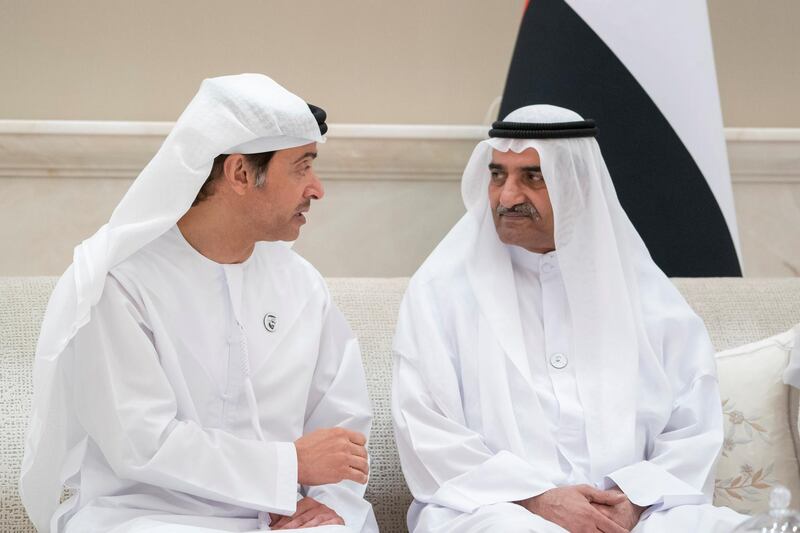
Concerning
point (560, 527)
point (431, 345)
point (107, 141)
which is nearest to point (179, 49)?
point (107, 141)

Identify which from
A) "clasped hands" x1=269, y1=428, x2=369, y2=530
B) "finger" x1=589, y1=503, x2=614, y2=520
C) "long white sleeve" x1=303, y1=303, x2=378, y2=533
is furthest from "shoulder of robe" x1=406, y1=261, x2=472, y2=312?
"finger" x1=589, y1=503, x2=614, y2=520

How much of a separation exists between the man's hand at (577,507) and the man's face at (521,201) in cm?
86

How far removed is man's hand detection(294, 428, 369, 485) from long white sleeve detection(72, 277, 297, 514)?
39mm

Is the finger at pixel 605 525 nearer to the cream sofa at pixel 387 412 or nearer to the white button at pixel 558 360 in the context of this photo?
the white button at pixel 558 360

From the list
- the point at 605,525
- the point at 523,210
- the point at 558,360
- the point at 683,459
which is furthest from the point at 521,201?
the point at 605,525

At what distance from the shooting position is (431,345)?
145 inches

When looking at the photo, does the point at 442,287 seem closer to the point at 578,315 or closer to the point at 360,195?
the point at 578,315

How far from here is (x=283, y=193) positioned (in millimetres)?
3383

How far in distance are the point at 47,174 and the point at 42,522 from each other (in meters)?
2.55

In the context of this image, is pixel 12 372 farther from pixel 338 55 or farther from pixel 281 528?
pixel 338 55

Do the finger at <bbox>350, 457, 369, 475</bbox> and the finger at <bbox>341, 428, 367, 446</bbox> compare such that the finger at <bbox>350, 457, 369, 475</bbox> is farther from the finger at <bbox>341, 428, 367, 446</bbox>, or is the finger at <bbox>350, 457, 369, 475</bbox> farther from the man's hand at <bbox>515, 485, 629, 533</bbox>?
the man's hand at <bbox>515, 485, 629, 533</bbox>

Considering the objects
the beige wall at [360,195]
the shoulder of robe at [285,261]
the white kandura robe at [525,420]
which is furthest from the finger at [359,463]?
the beige wall at [360,195]

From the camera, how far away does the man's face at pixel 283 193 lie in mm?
3367

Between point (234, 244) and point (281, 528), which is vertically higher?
point (234, 244)
